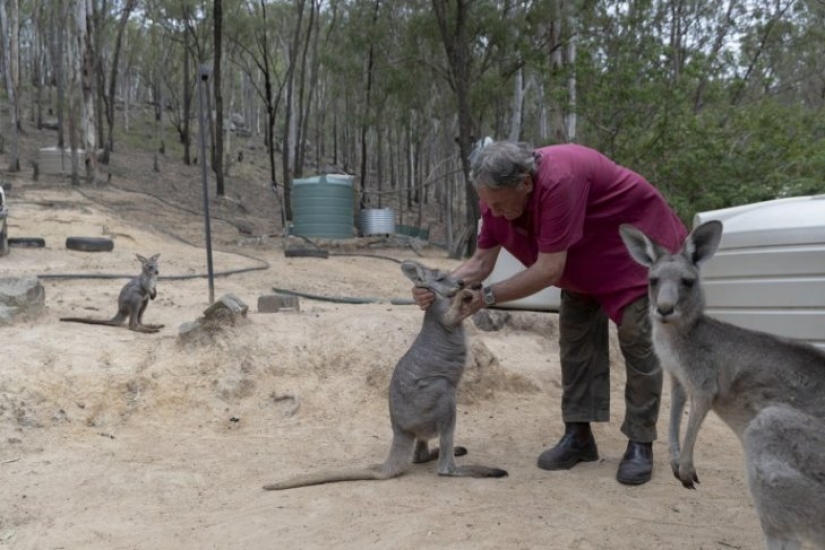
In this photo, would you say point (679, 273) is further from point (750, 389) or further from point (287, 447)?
point (287, 447)

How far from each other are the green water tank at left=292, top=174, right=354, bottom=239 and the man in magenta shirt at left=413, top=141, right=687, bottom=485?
1243cm

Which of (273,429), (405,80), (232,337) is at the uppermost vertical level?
(405,80)

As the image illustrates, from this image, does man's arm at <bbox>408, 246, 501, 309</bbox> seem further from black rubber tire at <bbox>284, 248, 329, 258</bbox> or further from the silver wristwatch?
black rubber tire at <bbox>284, 248, 329, 258</bbox>

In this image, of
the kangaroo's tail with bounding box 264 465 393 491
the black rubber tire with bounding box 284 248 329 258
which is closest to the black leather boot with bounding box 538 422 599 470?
the kangaroo's tail with bounding box 264 465 393 491

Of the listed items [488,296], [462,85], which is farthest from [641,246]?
[462,85]

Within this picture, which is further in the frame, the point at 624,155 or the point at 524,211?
the point at 624,155

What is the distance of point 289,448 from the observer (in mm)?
4594

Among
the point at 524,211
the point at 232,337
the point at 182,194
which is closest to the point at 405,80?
the point at 182,194

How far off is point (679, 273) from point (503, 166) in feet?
3.10

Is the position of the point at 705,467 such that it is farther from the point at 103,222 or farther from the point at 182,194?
the point at 182,194

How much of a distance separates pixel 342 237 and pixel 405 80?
798 centimetres

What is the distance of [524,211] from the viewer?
3.82 metres

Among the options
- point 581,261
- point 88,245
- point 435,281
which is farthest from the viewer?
point 88,245

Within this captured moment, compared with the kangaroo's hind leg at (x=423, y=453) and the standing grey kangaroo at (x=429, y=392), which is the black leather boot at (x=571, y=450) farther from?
the kangaroo's hind leg at (x=423, y=453)
